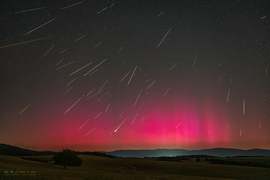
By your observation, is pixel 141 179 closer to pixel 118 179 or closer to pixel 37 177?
pixel 118 179

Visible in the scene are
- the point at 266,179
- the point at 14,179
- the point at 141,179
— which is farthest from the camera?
the point at 266,179

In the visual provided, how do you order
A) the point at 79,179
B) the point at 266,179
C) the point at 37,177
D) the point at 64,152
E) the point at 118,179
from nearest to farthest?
the point at 37,177
the point at 79,179
the point at 118,179
the point at 266,179
the point at 64,152

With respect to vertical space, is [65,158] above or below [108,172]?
above

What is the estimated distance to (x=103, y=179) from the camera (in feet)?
69.7

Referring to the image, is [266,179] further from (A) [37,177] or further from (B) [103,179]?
(A) [37,177]

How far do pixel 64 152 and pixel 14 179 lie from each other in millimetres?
34923

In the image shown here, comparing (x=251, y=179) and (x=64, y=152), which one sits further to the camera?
(x=64, y=152)

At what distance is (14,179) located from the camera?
56.0 feet

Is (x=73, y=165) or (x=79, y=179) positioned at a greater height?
(x=79, y=179)

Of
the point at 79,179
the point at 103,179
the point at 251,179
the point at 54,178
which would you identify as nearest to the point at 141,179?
the point at 103,179

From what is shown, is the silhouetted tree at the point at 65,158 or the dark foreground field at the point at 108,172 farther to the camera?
the silhouetted tree at the point at 65,158

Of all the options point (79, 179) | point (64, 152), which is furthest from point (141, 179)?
point (64, 152)

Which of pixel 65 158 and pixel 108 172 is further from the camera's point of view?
pixel 65 158

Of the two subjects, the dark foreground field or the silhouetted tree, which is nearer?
the dark foreground field
